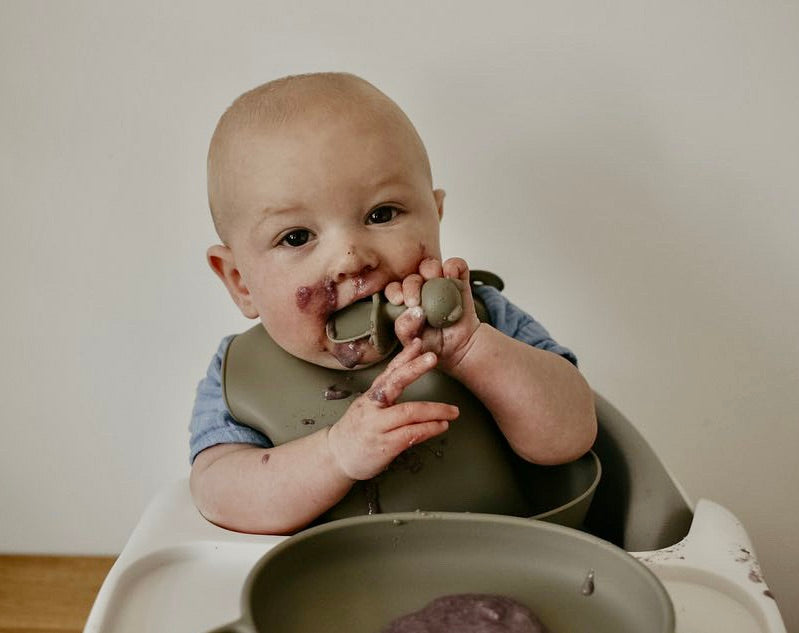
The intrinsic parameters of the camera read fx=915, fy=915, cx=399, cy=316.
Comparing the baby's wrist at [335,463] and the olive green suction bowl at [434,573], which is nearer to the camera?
the olive green suction bowl at [434,573]

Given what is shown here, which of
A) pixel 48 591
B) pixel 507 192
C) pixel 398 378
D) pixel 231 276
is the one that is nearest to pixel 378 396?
pixel 398 378

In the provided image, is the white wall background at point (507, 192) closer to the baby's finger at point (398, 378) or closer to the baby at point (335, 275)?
the baby at point (335, 275)

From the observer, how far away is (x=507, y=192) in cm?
109

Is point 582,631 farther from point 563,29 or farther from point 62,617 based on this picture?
point 62,617

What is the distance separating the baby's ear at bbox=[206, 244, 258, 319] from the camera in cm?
83

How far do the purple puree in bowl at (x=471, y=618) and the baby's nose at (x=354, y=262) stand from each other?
270 millimetres

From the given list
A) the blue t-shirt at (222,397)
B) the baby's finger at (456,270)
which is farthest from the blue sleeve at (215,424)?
the baby's finger at (456,270)

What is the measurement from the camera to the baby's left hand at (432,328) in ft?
2.22

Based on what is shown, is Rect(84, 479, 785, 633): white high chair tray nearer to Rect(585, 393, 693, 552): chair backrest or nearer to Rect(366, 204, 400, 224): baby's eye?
Rect(585, 393, 693, 552): chair backrest

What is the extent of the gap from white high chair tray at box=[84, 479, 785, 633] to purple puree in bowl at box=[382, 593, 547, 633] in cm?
13

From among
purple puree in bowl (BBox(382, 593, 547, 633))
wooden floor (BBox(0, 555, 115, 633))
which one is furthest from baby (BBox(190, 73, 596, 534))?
wooden floor (BBox(0, 555, 115, 633))

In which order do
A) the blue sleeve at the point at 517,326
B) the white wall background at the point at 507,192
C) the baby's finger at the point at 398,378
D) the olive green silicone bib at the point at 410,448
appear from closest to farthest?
the baby's finger at the point at 398,378 < the olive green silicone bib at the point at 410,448 < the blue sleeve at the point at 517,326 < the white wall background at the point at 507,192

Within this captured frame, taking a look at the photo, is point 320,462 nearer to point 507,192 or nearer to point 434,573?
point 434,573

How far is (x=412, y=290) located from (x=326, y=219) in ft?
0.32
